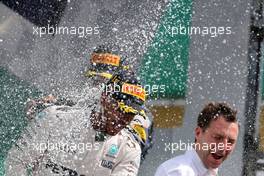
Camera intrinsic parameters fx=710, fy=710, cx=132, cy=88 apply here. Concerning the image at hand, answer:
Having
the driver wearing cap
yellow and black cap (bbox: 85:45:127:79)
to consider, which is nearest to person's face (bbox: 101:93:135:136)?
the driver wearing cap

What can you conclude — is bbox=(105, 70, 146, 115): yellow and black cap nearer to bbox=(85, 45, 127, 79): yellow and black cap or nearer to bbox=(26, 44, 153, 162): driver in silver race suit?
bbox=(26, 44, 153, 162): driver in silver race suit

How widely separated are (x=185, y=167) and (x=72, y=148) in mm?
587

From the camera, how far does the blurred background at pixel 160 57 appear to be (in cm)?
332

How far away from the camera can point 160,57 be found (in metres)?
3.58

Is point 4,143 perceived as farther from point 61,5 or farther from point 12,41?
point 61,5

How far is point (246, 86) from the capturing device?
131 inches

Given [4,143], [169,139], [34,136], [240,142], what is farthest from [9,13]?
[34,136]

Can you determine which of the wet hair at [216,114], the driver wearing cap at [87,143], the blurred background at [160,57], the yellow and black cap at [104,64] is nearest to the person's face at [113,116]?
the driver wearing cap at [87,143]

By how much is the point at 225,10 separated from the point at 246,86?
42cm

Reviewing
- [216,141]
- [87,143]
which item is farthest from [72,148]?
[216,141]

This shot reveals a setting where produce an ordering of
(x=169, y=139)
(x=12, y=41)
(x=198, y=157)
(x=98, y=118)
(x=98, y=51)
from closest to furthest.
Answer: (x=198, y=157), (x=98, y=118), (x=98, y=51), (x=169, y=139), (x=12, y=41)

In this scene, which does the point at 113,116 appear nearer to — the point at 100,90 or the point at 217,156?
the point at 217,156

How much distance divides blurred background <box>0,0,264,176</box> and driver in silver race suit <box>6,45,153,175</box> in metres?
1.02

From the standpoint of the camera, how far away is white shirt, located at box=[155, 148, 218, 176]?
5.99 feet
